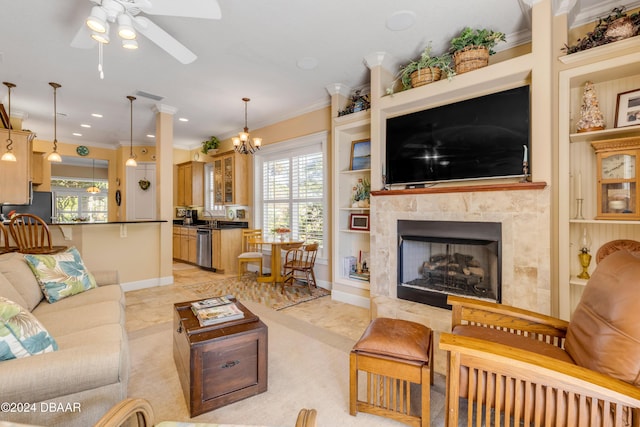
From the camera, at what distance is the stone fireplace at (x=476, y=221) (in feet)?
7.90

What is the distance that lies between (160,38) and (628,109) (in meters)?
3.69

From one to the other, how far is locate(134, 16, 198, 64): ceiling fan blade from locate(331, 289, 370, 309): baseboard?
10.5 ft

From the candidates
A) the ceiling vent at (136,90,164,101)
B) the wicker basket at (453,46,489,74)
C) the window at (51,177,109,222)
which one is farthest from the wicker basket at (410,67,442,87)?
the window at (51,177,109,222)

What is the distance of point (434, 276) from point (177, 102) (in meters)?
4.47

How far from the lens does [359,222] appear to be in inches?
159

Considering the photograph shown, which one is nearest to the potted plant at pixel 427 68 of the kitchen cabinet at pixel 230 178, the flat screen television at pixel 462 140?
the flat screen television at pixel 462 140

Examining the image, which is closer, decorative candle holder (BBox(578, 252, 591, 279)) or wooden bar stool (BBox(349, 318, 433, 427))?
wooden bar stool (BBox(349, 318, 433, 427))

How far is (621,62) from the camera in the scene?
219cm

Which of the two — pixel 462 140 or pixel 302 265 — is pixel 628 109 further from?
pixel 302 265

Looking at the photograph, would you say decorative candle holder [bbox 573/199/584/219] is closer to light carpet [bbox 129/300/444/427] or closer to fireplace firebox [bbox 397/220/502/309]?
fireplace firebox [bbox 397/220/502/309]

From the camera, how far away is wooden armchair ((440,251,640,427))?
1103mm

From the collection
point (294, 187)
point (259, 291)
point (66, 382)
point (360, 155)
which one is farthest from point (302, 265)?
point (66, 382)

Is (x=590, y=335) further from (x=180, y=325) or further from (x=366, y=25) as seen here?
(x=366, y=25)

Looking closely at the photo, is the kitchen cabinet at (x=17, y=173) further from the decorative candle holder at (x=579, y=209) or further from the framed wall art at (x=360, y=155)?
the decorative candle holder at (x=579, y=209)
